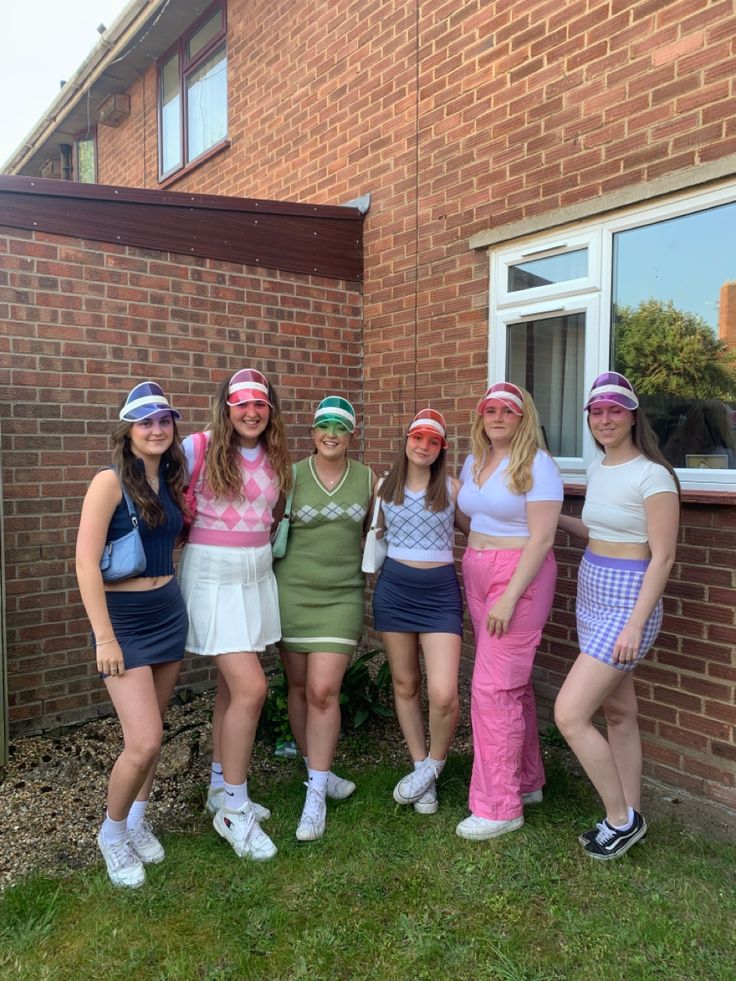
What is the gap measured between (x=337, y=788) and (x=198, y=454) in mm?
1766

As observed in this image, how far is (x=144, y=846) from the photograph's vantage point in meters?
2.94

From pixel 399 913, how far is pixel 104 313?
368 centimetres

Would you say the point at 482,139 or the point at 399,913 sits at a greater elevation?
the point at 482,139

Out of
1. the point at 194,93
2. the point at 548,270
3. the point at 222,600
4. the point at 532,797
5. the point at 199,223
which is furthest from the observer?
the point at 194,93

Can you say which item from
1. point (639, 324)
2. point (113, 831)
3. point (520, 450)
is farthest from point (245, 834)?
Answer: point (639, 324)

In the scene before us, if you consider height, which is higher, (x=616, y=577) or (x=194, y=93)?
(x=194, y=93)

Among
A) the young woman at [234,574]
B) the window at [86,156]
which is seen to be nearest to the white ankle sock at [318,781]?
the young woman at [234,574]

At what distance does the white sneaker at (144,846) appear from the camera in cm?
293

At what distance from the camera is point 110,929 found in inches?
98.8

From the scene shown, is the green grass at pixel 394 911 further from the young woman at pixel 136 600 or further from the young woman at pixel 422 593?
the young woman at pixel 422 593

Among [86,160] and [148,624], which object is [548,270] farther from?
[86,160]

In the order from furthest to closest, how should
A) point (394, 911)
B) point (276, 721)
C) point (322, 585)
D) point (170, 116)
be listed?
point (170, 116) < point (276, 721) < point (322, 585) < point (394, 911)

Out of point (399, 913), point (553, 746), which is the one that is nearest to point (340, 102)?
point (553, 746)

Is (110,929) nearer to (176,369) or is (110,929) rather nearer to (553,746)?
(553,746)
